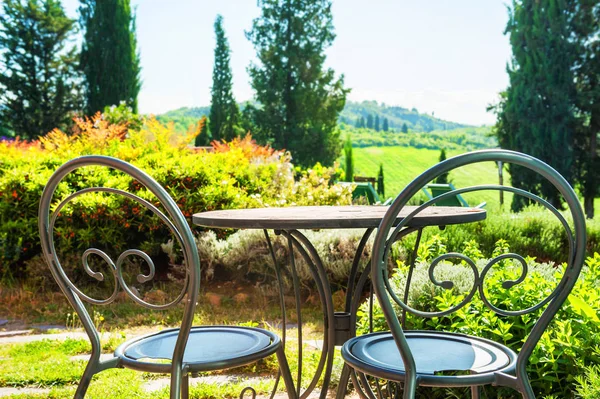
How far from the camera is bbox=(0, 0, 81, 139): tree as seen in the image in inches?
832

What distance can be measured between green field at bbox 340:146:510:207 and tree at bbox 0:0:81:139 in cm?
1755

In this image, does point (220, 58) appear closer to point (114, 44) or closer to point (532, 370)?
point (114, 44)

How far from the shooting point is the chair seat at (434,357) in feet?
4.04

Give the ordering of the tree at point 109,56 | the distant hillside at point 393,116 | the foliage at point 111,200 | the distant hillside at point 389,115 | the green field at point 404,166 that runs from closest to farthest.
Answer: the foliage at point 111,200 < the tree at point 109,56 < the green field at point 404,166 < the distant hillside at point 393,116 < the distant hillside at point 389,115

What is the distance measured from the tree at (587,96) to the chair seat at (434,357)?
15598mm

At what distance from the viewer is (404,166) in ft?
133

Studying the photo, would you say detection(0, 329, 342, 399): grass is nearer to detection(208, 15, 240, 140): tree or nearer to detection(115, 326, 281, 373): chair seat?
A: detection(115, 326, 281, 373): chair seat

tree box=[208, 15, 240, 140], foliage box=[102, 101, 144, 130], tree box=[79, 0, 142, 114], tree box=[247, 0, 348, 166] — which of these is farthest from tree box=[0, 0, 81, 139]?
foliage box=[102, 101, 144, 130]

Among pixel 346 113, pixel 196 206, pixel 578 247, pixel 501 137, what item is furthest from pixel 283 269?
pixel 346 113

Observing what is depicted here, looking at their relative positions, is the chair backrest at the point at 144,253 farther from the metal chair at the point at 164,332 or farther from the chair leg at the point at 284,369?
the chair leg at the point at 284,369

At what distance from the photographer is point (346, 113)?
7519 centimetres

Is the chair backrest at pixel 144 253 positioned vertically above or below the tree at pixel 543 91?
below

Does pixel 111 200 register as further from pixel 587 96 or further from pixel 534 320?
pixel 587 96

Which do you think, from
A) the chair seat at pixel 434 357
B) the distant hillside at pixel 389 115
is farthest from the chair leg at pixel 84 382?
the distant hillside at pixel 389 115
